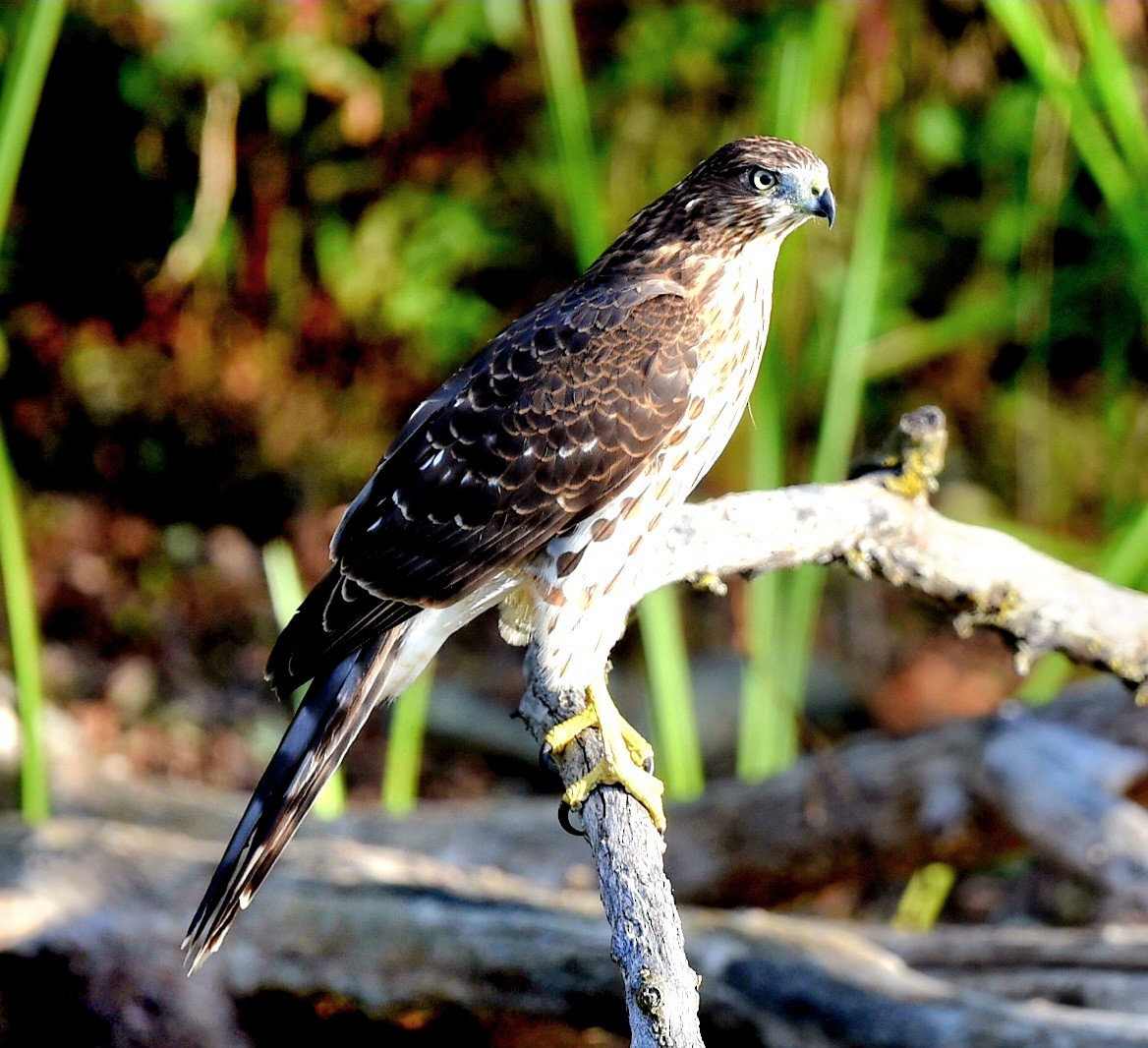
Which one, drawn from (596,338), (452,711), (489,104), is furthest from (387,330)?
(596,338)

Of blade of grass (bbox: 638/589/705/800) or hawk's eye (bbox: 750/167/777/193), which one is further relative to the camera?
blade of grass (bbox: 638/589/705/800)

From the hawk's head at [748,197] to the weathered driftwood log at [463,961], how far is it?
1472mm

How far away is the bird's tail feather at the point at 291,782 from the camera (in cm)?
263

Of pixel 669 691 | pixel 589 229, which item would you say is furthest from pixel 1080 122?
pixel 669 691

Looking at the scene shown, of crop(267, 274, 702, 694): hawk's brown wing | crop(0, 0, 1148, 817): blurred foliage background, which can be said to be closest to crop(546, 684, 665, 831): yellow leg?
crop(267, 274, 702, 694): hawk's brown wing

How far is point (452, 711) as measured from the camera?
6234 mm

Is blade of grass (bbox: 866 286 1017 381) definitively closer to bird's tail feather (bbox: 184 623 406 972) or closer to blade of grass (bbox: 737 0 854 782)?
blade of grass (bbox: 737 0 854 782)

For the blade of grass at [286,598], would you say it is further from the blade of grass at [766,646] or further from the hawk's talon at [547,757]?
the blade of grass at [766,646]

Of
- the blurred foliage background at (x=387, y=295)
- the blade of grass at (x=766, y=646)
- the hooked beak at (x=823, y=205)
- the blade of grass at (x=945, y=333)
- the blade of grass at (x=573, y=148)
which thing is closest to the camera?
the hooked beak at (x=823, y=205)

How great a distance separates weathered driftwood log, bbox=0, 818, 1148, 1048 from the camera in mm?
2992

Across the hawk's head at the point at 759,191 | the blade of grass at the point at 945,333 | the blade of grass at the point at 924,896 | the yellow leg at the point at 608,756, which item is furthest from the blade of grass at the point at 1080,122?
the yellow leg at the point at 608,756

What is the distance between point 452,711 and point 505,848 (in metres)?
2.01

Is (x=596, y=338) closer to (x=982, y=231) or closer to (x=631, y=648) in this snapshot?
(x=631, y=648)

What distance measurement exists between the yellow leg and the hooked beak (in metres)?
1.00
